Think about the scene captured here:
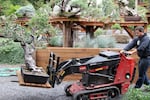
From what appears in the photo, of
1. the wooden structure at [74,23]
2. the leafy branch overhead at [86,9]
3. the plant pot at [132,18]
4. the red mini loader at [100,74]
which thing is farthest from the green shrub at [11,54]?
the red mini loader at [100,74]

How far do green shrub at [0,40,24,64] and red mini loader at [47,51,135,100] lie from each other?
10.9 feet

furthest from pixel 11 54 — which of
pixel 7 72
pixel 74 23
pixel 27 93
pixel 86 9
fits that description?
pixel 27 93

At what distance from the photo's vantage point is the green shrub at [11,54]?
27.4 ft

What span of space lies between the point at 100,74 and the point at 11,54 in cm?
391

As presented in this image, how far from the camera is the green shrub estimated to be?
8352 millimetres

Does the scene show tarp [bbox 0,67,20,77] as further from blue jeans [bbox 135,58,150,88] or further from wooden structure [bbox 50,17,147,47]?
blue jeans [bbox 135,58,150,88]

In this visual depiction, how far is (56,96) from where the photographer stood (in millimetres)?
5570

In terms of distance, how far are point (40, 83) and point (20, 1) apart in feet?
31.4

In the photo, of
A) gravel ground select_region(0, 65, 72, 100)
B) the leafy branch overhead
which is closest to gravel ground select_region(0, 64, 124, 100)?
gravel ground select_region(0, 65, 72, 100)

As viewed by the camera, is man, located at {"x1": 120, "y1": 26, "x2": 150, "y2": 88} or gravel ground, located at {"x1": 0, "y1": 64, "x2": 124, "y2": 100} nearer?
man, located at {"x1": 120, "y1": 26, "x2": 150, "y2": 88}

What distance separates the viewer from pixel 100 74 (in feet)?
16.6

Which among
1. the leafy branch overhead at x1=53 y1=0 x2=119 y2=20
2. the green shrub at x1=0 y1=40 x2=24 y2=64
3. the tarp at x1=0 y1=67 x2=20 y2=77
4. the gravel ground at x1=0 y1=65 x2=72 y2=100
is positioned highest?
the leafy branch overhead at x1=53 y1=0 x2=119 y2=20

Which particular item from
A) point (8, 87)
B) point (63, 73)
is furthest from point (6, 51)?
point (63, 73)

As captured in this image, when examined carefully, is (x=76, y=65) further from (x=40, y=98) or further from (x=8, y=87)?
(x=8, y=87)
